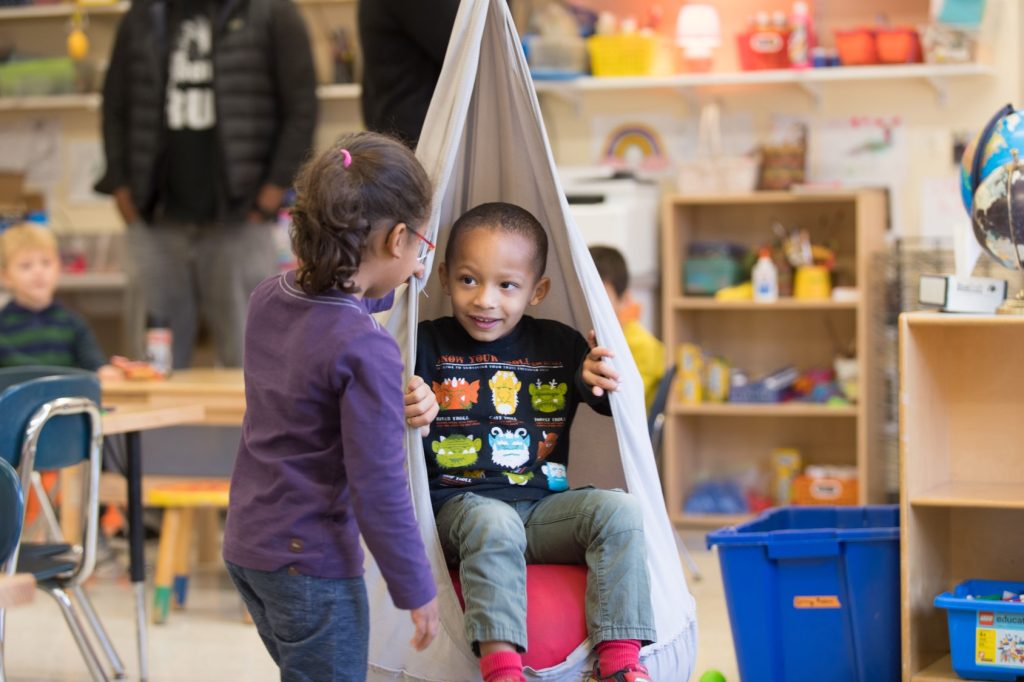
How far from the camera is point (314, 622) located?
1.72m

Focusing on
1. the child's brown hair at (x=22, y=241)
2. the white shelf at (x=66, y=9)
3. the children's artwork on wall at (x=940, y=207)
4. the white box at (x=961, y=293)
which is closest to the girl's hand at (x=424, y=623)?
the white box at (x=961, y=293)

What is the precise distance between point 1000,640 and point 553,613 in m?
0.89

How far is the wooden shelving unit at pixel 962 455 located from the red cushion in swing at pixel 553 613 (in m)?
0.79

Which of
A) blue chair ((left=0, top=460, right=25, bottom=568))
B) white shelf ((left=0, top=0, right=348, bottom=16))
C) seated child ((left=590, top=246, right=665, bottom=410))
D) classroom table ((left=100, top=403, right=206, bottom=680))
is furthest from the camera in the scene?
white shelf ((left=0, top=0, right=348, bottom=16))

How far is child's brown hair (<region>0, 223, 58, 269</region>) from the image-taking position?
3.86 metres

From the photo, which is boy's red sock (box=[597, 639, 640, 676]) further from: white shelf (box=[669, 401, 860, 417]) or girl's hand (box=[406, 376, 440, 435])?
white shelf (box=[669, 401, 860, 417])

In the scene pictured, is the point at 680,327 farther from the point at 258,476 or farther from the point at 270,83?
the point at 258,476

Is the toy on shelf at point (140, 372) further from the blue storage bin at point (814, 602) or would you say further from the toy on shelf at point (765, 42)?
the toy on shelf at point (765, 42)

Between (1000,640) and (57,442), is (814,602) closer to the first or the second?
(1000,640)

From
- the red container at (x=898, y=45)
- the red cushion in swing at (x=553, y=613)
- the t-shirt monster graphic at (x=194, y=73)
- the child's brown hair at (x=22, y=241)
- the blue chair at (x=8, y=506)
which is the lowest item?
the red cushion in swing at (x=553, y=613)

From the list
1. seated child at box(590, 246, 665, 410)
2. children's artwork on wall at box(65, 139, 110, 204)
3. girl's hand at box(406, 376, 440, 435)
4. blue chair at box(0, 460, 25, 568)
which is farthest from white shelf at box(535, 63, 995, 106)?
blue chair at box(0, 460, 25, 568)

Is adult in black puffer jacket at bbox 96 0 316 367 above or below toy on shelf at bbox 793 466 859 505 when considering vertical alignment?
above

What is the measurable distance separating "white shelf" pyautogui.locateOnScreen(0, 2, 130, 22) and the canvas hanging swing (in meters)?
3.60

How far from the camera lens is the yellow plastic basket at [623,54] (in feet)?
15.9
